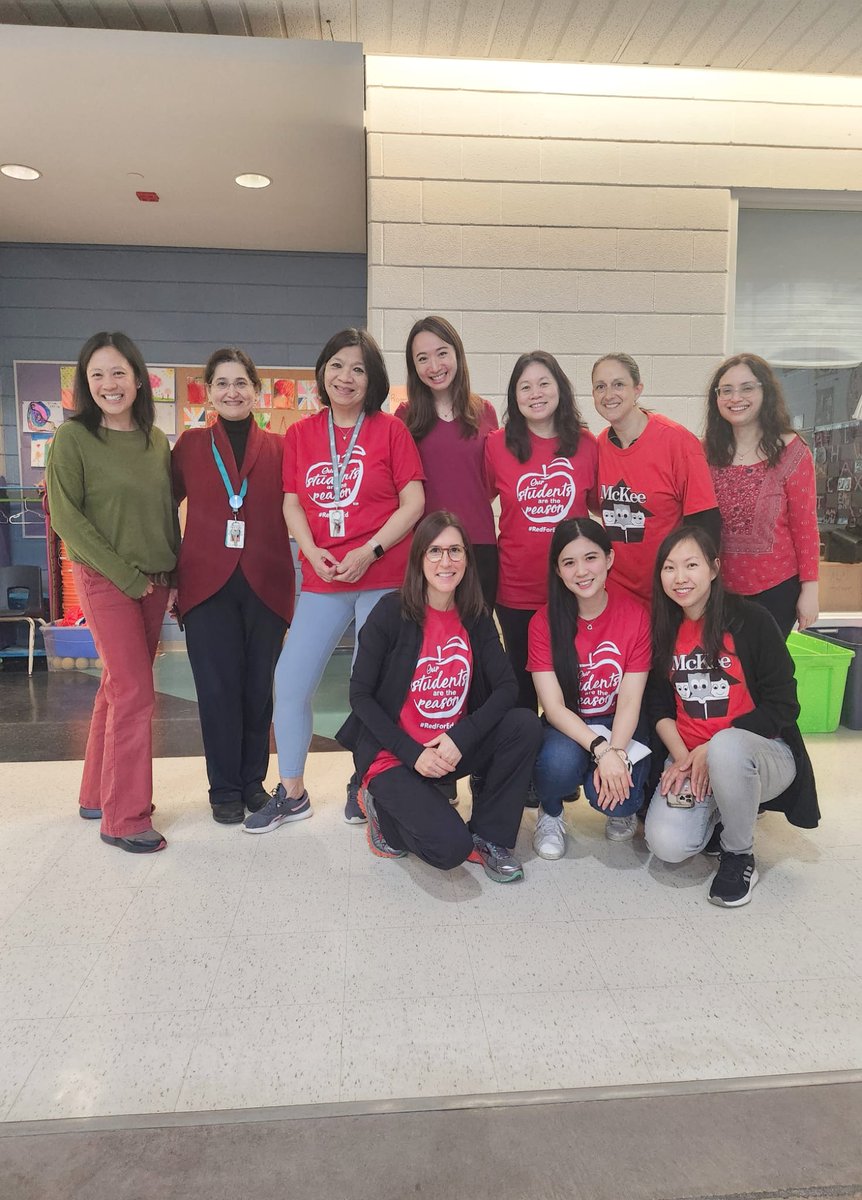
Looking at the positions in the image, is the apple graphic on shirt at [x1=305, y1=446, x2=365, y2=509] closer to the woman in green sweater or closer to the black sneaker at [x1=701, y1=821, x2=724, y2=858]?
the woman in green sweater

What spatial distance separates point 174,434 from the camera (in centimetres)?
589

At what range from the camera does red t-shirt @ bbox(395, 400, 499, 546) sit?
2.47 metres

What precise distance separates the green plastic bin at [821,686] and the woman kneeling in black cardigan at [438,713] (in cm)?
187

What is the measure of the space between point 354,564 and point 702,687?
1.06 metres

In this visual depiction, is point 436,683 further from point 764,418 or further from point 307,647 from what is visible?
point 764,418

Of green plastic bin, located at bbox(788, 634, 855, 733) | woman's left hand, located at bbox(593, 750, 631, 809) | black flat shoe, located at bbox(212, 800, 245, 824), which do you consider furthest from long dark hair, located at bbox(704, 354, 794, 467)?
black flat shoe, located at bbox(212, 800, 245, 824)

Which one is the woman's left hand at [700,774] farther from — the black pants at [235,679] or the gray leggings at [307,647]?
the black pants at [235,679]

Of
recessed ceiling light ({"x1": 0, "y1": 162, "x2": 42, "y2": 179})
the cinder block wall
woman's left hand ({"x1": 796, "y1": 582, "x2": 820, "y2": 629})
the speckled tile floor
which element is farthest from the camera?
recessed ceiling light ({"x1": 0, "y1": 162, "x2": 42, "y2": 179})

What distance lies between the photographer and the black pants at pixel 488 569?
2.47m

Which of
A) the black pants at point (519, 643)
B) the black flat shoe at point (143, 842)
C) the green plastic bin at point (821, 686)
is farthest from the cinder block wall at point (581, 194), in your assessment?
the black flat shoe at point (143, 842)

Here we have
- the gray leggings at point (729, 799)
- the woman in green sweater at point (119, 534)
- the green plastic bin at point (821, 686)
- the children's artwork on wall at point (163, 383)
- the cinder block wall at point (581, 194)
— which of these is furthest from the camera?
the children's artwork on wall at point (163, 383)

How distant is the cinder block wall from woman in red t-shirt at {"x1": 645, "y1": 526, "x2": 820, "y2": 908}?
204 cm

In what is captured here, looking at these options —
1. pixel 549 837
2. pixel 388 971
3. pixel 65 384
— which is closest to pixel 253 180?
pixel 65 384

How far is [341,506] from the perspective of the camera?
2.40m
